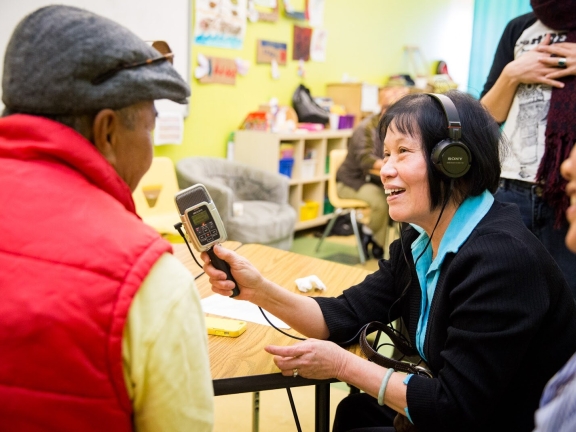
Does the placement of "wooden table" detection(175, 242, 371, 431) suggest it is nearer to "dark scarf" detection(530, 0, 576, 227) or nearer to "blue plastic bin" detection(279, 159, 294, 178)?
"dark scarf" detection(530, 0, 576, 227)

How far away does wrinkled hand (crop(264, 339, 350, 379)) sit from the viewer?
44.1 inches

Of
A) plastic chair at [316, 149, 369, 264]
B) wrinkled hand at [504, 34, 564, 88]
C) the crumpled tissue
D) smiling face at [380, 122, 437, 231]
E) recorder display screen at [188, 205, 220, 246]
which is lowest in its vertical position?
plastic chair at [316, 149, 369, 264]

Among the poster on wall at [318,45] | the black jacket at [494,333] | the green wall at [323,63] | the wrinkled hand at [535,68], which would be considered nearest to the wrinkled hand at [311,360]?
the black jacket at [494,333]

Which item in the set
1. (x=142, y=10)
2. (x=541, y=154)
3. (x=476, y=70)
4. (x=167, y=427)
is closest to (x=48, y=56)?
(x=167, y=427)

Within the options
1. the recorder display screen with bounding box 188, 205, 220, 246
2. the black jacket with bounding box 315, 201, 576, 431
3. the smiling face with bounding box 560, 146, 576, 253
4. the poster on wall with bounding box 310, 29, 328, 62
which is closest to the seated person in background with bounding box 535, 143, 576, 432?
the smiling face with bounding box 560, 146, 576, 253

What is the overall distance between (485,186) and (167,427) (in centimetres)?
85

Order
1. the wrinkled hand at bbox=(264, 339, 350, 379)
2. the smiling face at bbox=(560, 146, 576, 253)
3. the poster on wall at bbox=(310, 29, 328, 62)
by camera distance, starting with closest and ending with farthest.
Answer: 1. the smiling face at bbox=(560, 146, 576, 253)
2. the wrinkled hand at bbox=(264, 339, 350, 379)
3. the poster on wall at bbox=(310, 29, 328, 62)

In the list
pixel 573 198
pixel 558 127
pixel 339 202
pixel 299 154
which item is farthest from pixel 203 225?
pixel 299 154

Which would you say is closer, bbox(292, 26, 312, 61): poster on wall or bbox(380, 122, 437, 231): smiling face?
bbox(380, 122, 437, 231): smiling face

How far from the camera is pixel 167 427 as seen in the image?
71 cm

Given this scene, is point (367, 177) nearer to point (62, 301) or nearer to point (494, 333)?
point (494, 333)

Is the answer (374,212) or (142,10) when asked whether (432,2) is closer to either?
(374,212)

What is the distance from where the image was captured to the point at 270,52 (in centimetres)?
484

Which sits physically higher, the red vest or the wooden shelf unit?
the red vest
